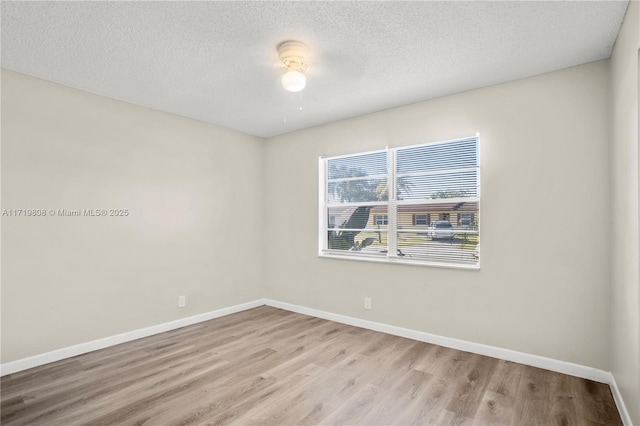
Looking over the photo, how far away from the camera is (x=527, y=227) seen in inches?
116

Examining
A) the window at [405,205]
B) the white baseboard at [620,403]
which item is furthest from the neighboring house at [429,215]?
the white baseboard at [620,403]

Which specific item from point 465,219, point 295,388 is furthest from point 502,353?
point 295,388

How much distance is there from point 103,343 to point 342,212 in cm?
305

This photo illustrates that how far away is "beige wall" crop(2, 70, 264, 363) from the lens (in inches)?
112

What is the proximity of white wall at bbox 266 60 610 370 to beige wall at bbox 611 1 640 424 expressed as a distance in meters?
0.17

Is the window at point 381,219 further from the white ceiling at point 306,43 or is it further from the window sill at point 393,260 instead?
the white ceiling at point 306,43

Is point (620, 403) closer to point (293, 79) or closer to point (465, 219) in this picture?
point (465, 219)

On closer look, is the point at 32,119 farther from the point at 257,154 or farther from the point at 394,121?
the point at 394,121

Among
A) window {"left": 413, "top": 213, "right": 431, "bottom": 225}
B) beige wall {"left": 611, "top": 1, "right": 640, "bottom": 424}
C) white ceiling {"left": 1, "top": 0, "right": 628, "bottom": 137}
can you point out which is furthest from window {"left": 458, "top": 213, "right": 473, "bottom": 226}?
white ceiling {"left": 1, "top": 0, "right": 628, "bottom": 137}

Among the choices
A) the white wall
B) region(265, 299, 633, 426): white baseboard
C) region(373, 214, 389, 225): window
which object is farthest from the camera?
region(373, 214, 389, 225): window

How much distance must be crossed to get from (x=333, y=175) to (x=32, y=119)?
3.20 meters

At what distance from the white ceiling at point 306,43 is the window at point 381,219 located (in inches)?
53.9

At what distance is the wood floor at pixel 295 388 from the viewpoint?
2172mm

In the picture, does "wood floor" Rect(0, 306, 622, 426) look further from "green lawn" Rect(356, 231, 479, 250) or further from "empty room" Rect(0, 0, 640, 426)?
"green lawn" Rect(356, 231, 479, 250)
